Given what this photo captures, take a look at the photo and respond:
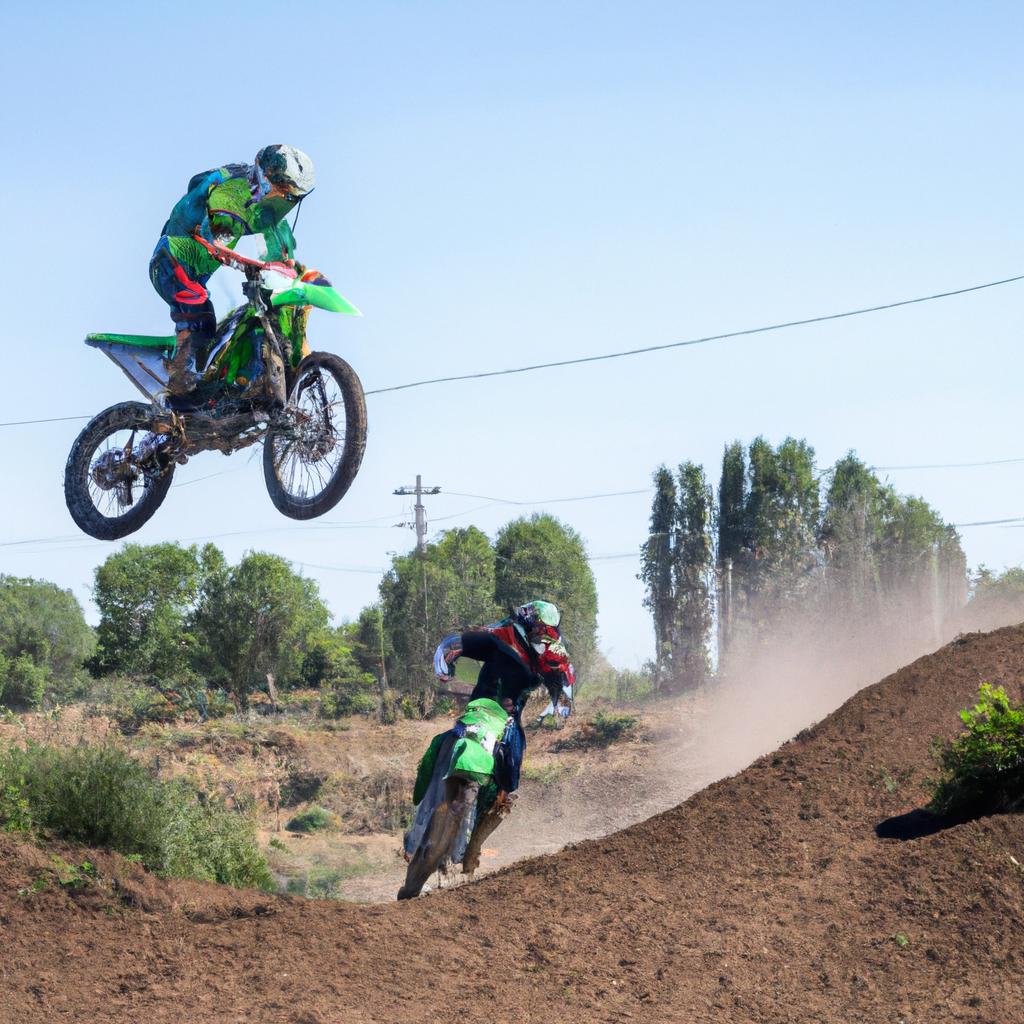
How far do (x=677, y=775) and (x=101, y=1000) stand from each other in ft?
87.8

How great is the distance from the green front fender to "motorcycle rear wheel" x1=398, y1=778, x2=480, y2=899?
→ 360cm

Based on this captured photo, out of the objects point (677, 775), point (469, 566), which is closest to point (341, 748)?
point (677, 775)

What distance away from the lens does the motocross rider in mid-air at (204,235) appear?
8805 millimetres

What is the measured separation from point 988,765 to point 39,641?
6101 centimetres

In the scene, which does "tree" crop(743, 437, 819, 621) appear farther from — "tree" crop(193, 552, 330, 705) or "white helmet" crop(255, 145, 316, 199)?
"white helmet" crop(255, 145, 316, 199)

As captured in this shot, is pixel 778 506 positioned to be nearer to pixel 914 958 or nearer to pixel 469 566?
pixel 469 566

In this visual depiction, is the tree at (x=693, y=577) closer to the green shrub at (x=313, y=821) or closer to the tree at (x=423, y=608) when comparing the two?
the tree at (x=423, y=608)

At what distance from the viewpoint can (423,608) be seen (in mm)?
46781

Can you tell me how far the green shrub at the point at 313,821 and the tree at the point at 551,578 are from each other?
19.5 m

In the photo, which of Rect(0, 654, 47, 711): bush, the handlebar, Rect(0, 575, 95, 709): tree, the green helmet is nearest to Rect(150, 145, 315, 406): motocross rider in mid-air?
the handlebar

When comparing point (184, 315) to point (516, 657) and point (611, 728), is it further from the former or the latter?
point (611, 728)

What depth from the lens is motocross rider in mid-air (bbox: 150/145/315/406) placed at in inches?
347

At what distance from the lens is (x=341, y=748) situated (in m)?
36.7

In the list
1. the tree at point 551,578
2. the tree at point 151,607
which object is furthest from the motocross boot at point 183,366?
the tree at point 551,578
